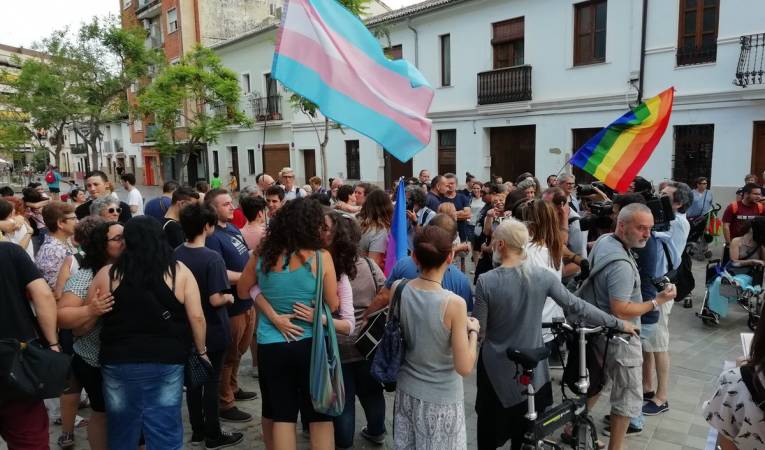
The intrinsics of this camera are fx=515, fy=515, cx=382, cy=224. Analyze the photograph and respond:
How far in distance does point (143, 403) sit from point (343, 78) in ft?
7.57

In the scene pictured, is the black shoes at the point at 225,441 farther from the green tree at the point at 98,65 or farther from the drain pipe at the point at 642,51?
the green tree at the point at 98,65

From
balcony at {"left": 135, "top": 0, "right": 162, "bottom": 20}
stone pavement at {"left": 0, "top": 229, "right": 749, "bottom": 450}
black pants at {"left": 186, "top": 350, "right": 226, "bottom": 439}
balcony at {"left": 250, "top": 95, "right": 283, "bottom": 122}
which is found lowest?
stone pavement at {"left": 0, "top": 229, "right": 749, "bottom": 450}

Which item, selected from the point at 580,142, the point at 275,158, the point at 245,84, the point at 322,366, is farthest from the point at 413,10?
the point at 322,366

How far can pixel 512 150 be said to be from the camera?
15.6 m

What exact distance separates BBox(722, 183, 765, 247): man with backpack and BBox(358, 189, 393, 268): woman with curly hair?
518 cm

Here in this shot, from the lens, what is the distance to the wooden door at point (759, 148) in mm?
10734

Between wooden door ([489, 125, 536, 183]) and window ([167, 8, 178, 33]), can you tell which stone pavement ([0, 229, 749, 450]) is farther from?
window ([167, 8, 178, 33])

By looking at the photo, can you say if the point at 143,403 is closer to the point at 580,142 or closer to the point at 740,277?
the point at 740,277

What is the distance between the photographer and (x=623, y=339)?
9.67 ft

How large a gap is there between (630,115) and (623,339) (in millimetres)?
4332

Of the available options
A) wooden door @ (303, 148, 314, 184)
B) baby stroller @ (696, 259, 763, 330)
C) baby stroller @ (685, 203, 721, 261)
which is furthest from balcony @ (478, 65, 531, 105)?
baby stroller @ (696, 259, 763, 330)

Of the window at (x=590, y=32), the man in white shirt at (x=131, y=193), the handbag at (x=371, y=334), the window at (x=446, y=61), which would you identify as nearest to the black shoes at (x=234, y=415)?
the handbag at (x=371, y=334)

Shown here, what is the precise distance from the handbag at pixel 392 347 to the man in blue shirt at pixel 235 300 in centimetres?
159

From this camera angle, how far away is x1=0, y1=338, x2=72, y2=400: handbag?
7.66ft
